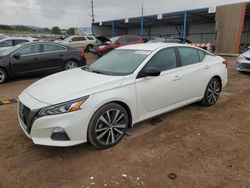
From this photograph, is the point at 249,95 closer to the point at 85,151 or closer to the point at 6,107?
the point at 85,151

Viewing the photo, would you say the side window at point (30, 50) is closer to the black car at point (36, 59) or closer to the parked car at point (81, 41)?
the black car at point (36, 59)

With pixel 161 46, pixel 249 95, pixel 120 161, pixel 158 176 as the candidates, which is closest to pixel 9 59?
pixel 161 46

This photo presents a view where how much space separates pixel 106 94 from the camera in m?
2.90

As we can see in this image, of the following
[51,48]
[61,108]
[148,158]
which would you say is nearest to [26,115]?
[61,108]

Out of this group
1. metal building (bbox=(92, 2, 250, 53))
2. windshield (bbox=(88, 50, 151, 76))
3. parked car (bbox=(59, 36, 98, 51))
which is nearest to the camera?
windshield (bbox=(88, 50, 151, 76))

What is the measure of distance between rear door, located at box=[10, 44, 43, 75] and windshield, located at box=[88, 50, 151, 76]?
15.1ft

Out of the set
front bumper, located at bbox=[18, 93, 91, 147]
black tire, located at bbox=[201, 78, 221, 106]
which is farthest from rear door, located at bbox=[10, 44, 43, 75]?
black tire, located at bbox=[201, 78, 221, 106]

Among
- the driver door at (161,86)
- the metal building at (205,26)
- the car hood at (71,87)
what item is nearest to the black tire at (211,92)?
the driver door at (161,86)

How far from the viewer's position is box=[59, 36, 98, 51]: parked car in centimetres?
1823

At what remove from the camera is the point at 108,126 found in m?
3.03

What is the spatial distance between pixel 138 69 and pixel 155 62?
0.46 m

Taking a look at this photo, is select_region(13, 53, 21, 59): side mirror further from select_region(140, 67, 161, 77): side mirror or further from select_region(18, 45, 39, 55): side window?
select_region(140, 67, 161, 77): side mirror

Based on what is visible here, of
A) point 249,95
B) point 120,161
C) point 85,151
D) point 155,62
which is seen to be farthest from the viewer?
point 249,95

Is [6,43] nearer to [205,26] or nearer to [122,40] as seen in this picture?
[122,40]
